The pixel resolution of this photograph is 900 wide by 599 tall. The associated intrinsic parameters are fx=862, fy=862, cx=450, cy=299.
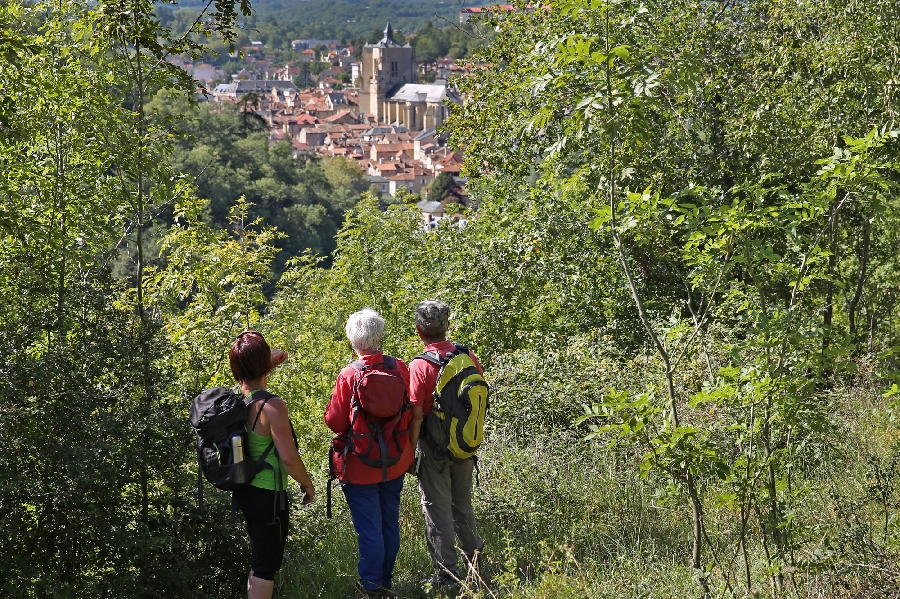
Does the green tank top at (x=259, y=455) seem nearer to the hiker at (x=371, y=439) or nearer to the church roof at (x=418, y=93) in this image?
the hiker at (x=371, y=439)

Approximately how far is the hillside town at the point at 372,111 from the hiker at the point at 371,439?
104 meters

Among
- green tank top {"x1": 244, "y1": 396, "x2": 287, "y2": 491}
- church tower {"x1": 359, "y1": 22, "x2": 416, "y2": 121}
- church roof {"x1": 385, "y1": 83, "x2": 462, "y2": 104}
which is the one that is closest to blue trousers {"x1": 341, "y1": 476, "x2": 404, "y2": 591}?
green tank top {"x1": 244, "y1": 396, "x2": 287, "y2": 491}

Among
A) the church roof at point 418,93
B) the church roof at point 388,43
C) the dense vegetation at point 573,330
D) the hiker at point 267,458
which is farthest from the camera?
the church roof at point 388,43

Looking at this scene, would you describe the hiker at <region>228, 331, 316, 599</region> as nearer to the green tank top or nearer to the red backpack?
the green tank top

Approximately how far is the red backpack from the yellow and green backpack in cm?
18

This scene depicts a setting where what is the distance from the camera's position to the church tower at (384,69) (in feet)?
496

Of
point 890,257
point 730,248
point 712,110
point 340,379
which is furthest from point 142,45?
point 890,257

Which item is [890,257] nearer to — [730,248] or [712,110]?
[712,110]

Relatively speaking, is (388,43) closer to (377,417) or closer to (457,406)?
(457,406)

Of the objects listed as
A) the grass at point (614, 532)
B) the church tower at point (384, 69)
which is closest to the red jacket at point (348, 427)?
the grass at point (614, 532)

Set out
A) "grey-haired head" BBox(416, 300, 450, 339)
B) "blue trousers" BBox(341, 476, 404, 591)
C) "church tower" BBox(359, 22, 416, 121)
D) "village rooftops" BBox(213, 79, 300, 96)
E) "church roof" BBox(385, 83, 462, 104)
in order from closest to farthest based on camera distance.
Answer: "blue trousers" BBox(341, 476, 404, 591), "grey-haired head" BBox(416, 300, 450, 339), "church roof" BBox(385, 83, 462, 104), "village rooftops" BBox(213, 79, 300, 96), "church tower" BBox(359, 22, 416, 121)

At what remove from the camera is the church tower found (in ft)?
496

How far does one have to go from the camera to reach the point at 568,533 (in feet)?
14.3

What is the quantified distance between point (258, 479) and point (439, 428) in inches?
33.9
